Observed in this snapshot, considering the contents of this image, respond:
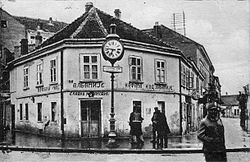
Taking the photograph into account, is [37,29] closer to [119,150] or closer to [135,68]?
[135,68]

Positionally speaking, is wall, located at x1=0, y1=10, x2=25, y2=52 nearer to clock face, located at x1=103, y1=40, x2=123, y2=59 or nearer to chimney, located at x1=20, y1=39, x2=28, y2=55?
chimney, located at x1=20, y1=39, x2=28, y2=55

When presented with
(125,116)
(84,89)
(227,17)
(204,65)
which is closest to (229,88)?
(204,65)

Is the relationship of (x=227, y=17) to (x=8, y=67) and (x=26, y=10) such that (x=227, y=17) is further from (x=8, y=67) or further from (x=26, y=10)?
(x=8, y=67)

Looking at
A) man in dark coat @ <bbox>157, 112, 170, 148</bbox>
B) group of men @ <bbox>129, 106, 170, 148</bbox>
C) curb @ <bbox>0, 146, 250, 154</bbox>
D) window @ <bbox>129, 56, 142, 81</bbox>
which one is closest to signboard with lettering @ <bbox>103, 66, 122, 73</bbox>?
window @ <bbox>129, 56, 142, 81</bbox>

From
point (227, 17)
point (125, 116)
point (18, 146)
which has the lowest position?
point (18, 146)

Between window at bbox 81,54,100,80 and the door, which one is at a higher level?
window at bbox 81,54,100,80

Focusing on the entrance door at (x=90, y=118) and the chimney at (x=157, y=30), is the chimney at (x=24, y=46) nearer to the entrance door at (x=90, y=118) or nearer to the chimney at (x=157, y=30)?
the entrance door at (x=90, y=118)
